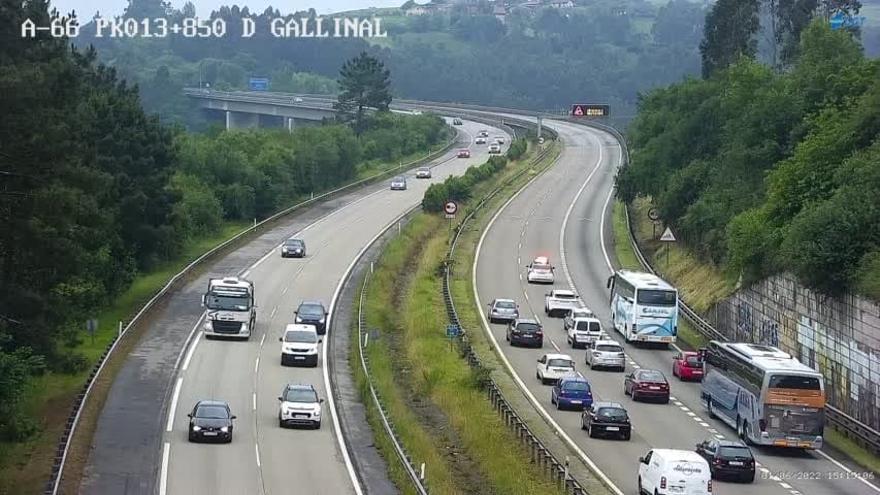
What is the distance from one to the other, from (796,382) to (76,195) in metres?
25.7

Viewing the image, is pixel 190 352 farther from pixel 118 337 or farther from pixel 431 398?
pixel 431 398

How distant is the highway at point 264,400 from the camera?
40375 mm

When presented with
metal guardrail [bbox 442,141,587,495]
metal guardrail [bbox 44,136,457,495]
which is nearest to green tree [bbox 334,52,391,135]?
metal guardrail [bbox 44,136,457,495]

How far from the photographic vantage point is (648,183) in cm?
10288

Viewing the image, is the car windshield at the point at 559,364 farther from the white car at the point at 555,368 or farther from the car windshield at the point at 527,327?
the car windshield at the point at 527,327

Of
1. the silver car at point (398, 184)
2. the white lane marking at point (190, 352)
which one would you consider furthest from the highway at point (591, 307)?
the white lane marking at point (190, 352)

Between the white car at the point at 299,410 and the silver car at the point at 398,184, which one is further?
the silver car at the point at 398,184

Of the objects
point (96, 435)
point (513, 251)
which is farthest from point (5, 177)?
point (513, 251)

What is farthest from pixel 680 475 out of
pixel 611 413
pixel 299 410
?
pixel 299 410

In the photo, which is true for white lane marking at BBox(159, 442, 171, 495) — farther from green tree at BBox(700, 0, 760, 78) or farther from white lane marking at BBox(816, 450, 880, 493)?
green tree at BBox(700, 0, 760, 78)

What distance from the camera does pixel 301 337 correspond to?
60.4m

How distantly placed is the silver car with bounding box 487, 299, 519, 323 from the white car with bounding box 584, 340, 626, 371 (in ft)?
37.2

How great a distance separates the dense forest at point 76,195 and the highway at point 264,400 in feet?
17.4

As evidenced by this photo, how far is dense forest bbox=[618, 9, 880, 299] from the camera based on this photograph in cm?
5484
